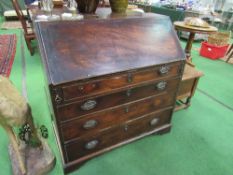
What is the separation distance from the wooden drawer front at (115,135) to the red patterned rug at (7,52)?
1.87m

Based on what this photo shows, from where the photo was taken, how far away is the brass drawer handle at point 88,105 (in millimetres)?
1067

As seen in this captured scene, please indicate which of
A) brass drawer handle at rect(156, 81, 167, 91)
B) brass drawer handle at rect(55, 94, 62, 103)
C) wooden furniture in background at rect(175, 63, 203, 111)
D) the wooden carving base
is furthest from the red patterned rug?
wooden furniture in background at rect(175, 63, 203, 111)

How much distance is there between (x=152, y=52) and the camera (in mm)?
1219

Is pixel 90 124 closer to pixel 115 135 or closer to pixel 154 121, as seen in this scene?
pixel 115 135

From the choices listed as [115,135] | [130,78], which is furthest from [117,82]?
[115,135]

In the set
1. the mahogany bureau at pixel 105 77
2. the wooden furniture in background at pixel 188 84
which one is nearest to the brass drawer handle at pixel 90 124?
the mahogany bureau at pixel 105 77

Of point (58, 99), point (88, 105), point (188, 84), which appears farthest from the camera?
point (188, 84)

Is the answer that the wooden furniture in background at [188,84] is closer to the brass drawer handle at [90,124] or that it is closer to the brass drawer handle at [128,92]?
the brass drawer handle at [128,92]

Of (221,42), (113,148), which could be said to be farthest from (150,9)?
(113,148)

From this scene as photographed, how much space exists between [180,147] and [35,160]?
1195mm

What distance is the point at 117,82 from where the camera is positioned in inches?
43.3

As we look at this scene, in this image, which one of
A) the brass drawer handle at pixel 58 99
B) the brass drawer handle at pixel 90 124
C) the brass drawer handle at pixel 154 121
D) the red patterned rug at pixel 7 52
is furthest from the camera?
the red patterned rug at pixel 7 52

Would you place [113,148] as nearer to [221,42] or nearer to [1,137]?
[1,137]

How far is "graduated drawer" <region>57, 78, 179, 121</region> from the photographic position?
1.04 meters
